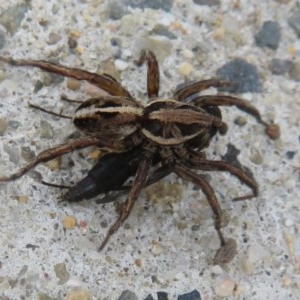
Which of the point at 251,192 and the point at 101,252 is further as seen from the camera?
the point at 251,192

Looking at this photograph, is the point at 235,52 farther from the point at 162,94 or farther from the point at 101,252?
the point at 101,252

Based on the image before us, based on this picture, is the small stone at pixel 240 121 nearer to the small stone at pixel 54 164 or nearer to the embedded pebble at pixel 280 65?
the embedded pebble at pixel 280 65

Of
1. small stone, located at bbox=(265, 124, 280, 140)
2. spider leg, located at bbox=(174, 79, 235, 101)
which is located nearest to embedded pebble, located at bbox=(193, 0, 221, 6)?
spider leg, located at bbox=(174, 79, 235, 101)

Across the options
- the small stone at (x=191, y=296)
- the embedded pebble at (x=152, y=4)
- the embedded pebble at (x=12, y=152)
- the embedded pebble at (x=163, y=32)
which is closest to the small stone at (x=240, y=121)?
the embedded pebble at (x=163, y=32)

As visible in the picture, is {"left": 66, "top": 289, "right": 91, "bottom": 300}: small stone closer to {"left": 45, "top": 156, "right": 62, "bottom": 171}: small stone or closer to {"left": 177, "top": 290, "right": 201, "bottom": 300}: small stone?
{"left": 177, "top": 290, "right": 201, "bottom": 300}: small stone

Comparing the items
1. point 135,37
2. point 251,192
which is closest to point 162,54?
point 135,37

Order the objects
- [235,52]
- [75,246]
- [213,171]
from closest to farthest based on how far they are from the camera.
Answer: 1. [75,246]
2. [213,171]
3. [235,52]

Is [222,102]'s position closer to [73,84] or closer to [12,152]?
[73,84]
